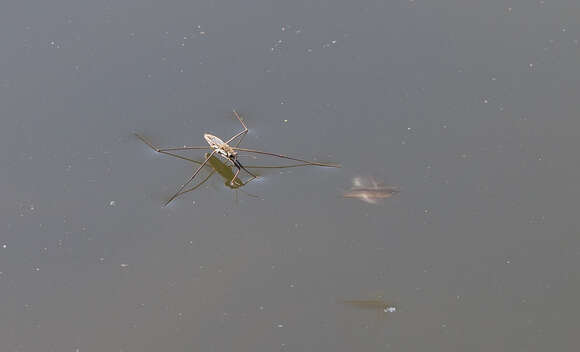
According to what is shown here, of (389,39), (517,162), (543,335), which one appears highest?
(389,39)

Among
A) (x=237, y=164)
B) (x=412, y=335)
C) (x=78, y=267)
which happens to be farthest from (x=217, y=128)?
(x=412, y=335)

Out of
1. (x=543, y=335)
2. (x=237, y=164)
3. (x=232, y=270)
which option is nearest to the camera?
(x=543, y=335)

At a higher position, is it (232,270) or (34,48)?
(34,48)

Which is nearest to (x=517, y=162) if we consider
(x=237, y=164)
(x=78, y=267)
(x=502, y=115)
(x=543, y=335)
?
(x=502, y=115)

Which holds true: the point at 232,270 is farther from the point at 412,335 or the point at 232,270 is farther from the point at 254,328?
the point at 412,335

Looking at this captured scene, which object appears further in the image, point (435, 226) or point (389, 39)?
point (389, 39)

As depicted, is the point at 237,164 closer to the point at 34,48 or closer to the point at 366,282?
the point at 366,282

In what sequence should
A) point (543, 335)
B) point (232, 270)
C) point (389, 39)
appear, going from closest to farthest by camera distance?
point (543, 335) < point (232, 270) < point (389, 39)
